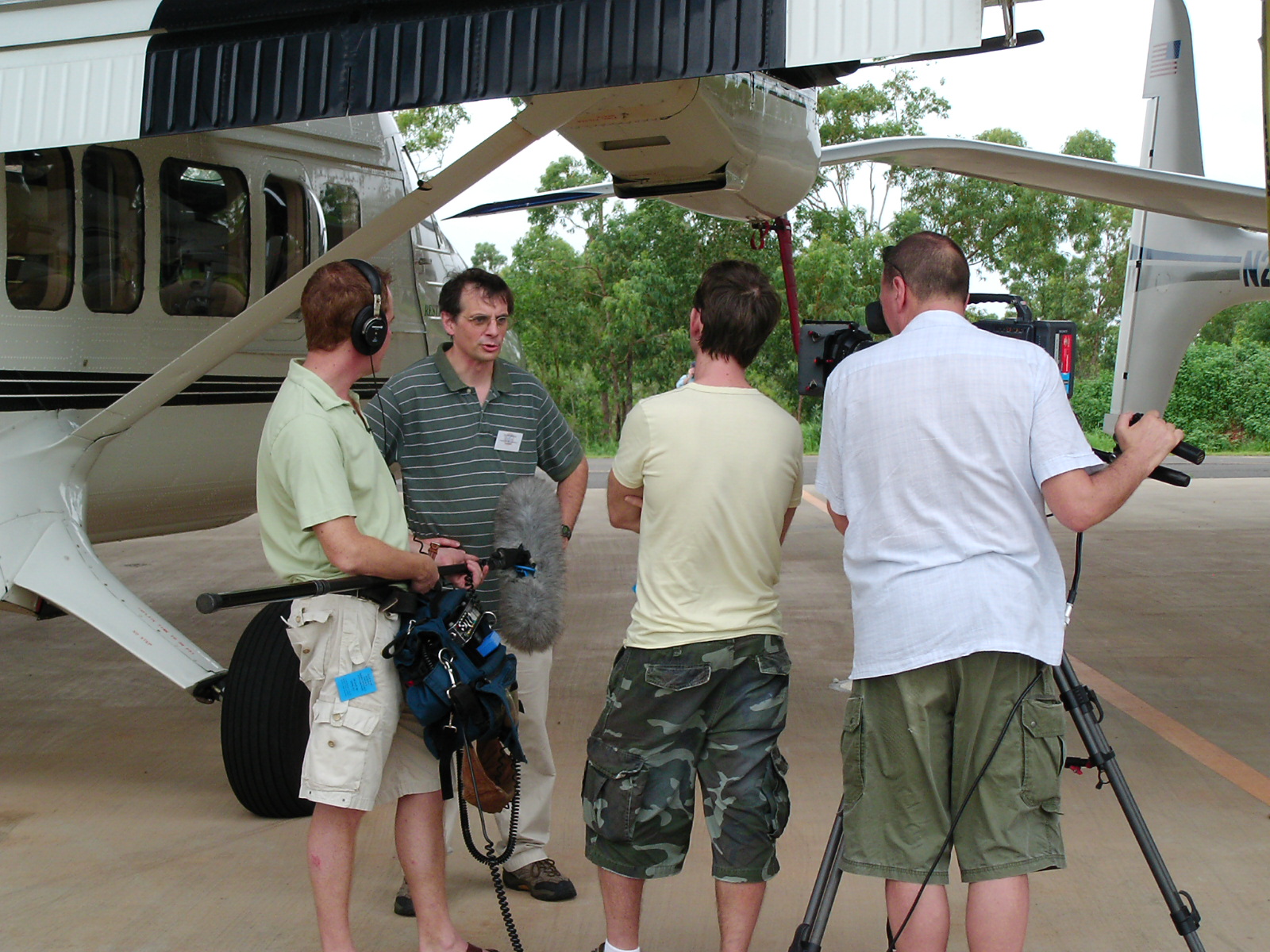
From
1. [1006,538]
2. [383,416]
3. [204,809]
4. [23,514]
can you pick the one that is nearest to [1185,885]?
[1006,538]

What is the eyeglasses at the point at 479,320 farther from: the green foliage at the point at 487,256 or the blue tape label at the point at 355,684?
the green foliage at the point at 487,256

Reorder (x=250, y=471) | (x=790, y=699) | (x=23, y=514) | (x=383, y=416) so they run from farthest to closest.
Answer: (x=250, y=471) → (x=790, y=699) → (x=23, y=514) → (x=383, y=416)

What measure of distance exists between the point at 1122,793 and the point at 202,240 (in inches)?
173

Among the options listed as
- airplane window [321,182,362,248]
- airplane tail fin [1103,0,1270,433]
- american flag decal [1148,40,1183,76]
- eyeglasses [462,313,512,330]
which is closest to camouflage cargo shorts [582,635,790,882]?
eyeglasses [462,313,512,330]

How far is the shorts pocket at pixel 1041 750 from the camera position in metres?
2.38

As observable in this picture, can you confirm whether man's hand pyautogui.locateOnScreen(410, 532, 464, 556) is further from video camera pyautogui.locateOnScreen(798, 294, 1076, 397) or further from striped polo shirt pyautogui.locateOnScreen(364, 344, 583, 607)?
video camera pyautogui.locateOnScreen(798, 294, 1076, 397)

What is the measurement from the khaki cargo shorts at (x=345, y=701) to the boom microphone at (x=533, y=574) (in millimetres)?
439

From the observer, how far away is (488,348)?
3.35 m

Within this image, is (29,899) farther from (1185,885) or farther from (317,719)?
(1185,885)

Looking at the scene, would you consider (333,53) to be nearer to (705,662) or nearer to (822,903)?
(705,662)

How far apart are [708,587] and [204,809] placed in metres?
2.36

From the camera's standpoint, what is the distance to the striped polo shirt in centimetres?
334

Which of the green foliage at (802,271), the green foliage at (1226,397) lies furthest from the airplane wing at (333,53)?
the green foliage at (1226,397)

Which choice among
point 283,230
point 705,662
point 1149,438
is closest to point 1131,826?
point 1149,438
